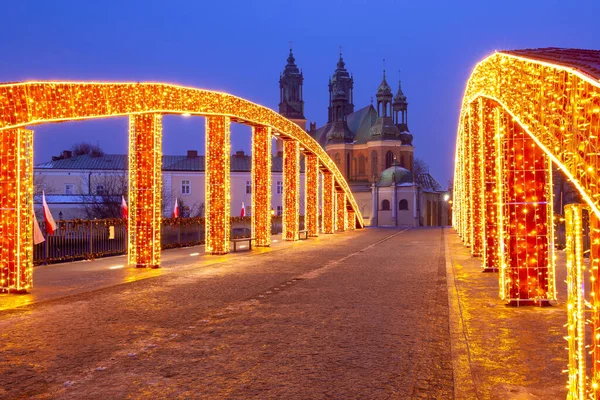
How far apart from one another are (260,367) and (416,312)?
4.35 metres

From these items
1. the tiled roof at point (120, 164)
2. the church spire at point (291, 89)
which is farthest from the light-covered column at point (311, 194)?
the church spire at point (291, 89)

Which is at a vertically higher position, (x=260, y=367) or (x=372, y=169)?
(x=372, y=169)

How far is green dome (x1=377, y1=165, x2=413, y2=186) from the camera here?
83688mm

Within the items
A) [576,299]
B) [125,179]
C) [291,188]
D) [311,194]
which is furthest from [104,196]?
[576,299]

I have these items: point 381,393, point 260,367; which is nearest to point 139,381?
point 260,367

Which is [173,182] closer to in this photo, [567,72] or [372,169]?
[372,169]

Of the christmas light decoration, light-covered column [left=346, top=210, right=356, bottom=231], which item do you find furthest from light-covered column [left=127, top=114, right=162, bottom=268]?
light-covered column [left=346, top=210, right=356, bottom=231]

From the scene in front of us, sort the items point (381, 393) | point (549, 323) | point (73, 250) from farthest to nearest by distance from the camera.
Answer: point (73, 250), point (549, 323), point (381, 393)

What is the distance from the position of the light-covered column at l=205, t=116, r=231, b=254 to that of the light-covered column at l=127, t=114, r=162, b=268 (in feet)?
17.6

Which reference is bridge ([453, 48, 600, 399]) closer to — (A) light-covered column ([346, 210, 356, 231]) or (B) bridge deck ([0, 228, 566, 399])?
(B) bridge deck ([0, 228, 566, 399])

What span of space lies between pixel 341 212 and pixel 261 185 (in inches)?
886

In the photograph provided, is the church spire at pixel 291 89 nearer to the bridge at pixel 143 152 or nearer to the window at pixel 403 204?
the window at pixel 403 204

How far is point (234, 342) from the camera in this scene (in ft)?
28.3

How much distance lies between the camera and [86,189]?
68562 mm
